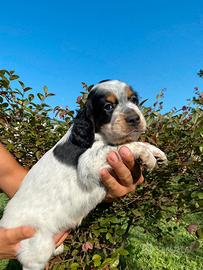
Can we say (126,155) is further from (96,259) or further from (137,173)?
(96,259)

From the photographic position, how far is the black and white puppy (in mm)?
3553

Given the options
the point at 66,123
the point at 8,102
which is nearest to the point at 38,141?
the point at 66,123

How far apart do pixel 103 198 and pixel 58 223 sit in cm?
48

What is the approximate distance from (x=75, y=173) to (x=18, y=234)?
78 cm

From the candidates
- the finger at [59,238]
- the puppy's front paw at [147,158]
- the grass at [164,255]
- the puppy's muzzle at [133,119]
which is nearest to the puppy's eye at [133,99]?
the puppy's muzzle at [133,119]

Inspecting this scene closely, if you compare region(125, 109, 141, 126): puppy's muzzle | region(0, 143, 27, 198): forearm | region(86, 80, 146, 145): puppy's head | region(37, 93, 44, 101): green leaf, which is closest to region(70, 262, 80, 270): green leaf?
region(0, 143, 27, 198): forearm

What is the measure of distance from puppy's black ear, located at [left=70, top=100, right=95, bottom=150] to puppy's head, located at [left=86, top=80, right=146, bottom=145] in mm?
42

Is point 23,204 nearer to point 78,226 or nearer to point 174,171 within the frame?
point 78,226

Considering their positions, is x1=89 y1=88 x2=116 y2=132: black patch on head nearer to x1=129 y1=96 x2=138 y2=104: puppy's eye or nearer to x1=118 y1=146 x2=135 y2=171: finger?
x1=129 y1=96 x2=138 y2=104: puppy's eye

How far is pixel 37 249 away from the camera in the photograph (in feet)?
12.5

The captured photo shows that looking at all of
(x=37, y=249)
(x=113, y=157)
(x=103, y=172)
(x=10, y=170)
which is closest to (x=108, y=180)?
(x=103, y=172)

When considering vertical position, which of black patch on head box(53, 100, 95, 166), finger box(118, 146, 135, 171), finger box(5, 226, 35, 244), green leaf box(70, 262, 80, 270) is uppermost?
black patch on head box(53, 100, 95, 166)

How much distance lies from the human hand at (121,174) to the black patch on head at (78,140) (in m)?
0.32

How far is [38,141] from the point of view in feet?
14.8
